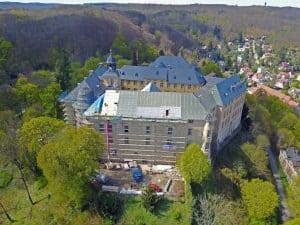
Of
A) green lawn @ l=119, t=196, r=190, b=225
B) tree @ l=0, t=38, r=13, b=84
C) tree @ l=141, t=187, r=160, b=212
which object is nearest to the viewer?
green lawn @ l=119, t=196, r=190, b=225

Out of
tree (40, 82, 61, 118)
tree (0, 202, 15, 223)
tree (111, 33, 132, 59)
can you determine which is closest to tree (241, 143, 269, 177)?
tree (40, 82, 61, 118)

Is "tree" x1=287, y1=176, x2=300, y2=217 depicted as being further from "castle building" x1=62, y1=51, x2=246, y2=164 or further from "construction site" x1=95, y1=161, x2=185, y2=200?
"construction site" x1=95, y1=161, x2=185, y2=200

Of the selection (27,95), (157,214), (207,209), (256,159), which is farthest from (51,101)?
(256,159)

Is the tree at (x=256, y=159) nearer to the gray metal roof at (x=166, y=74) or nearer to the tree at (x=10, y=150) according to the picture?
the gray metal roof at (x=166, y=74)

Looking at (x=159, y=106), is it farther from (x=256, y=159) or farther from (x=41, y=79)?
(x=41, y=79)

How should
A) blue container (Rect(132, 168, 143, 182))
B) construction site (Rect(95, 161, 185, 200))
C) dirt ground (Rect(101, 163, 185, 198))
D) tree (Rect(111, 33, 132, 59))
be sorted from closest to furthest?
construction site (Rect(95, 161, 185, 200)) < dirt ground (Rect(101, 163, 185, 198)) < blue container (Rect(132, 168, 143, 182)) < tree (Rect(111, 33, 132, 59))

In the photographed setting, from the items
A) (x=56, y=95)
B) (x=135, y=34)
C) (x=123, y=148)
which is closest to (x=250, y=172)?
(x=123, y=148)
